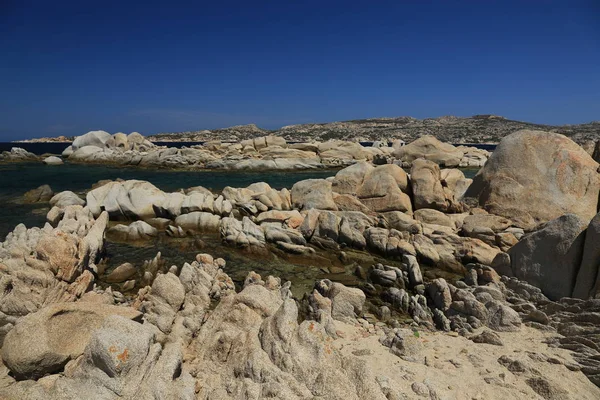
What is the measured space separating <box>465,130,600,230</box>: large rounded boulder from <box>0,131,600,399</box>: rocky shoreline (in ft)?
0.26

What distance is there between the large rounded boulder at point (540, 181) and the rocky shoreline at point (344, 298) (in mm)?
81

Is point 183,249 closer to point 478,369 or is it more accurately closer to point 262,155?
point 478,369

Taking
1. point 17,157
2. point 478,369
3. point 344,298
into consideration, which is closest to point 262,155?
point 17,157

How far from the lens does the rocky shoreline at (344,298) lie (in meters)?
7.36

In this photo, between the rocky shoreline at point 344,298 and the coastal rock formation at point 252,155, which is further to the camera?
the coastal rock formation at point 252,155

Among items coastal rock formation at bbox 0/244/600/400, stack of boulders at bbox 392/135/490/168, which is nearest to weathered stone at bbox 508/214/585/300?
coastal rock formation at bbox 0/244/600/400

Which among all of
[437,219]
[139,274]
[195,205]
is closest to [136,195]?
[195,205]

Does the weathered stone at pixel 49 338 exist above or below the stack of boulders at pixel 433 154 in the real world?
below

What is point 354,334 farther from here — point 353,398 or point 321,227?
point 321,227

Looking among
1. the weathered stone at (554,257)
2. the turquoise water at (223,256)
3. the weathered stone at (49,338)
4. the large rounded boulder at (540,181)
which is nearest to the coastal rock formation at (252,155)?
the turquoise water at (223,256)

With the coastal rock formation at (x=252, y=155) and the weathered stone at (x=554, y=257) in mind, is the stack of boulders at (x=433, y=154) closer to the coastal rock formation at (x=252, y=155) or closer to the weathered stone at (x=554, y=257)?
the coastal rock formation at (x=252, y=155)

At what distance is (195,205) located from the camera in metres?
24.9

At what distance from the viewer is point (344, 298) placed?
12.8 meters

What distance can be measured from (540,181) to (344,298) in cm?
1521
